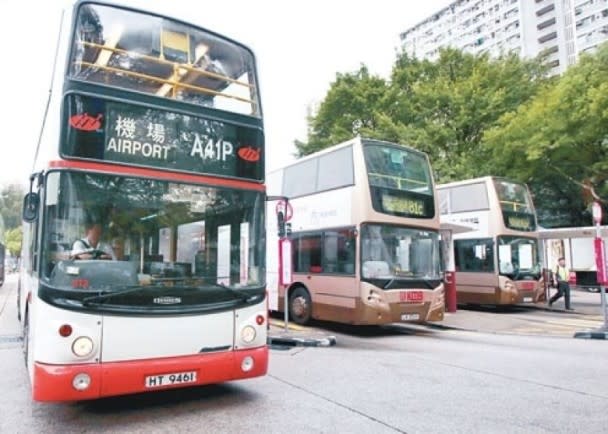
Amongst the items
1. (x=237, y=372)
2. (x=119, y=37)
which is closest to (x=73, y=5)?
(x=119, y=37)

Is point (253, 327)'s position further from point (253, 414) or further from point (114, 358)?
point (114, 358)

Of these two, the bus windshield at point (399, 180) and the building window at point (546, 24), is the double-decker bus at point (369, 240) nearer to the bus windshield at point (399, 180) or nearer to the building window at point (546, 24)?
the bus windshield at point (399, 180)

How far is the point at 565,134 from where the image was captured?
679 inches

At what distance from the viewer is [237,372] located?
5.06m

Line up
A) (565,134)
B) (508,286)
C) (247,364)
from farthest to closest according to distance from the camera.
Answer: (565,134) < (508,286) < (247,364)

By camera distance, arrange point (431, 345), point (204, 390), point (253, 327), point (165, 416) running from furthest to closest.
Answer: point (431, 345) < point (204, 390) < point (253, 327) < point (165, 416)

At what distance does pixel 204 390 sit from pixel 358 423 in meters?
2.08

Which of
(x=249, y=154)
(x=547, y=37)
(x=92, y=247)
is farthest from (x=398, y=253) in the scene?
(x=547, y=37)

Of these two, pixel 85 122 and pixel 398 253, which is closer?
pixel 85 122

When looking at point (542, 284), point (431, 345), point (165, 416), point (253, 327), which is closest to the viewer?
point (165, 416)

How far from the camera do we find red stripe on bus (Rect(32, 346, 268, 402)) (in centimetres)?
419

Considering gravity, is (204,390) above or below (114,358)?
below

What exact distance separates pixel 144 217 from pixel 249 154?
1.40 metres

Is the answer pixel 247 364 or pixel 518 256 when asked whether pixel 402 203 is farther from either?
Answer: pixel 518 256
